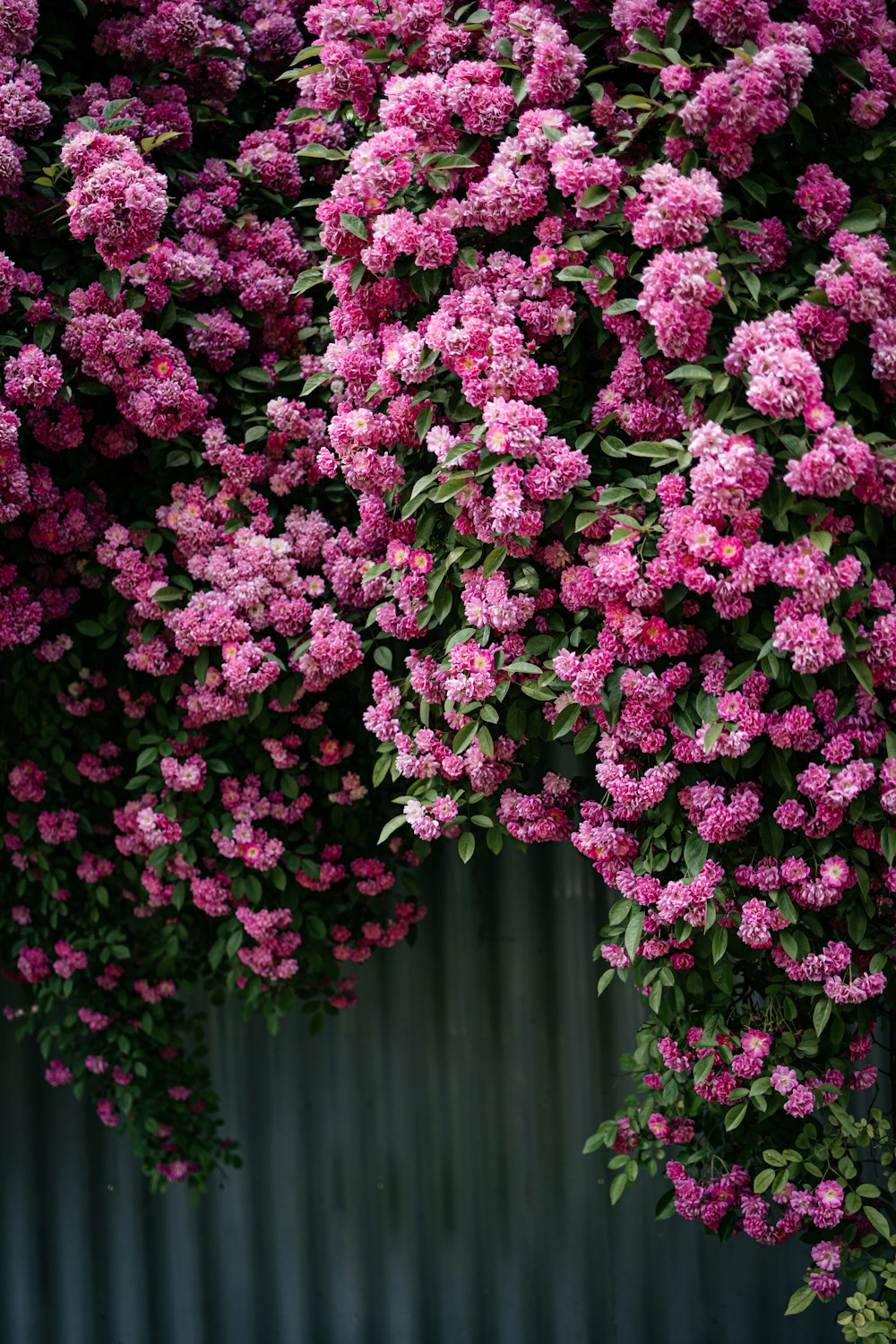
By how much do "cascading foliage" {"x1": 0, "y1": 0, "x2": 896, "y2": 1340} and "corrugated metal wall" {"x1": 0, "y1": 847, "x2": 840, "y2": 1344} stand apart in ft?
2.16

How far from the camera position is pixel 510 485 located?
169cm

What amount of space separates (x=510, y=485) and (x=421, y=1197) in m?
2.12

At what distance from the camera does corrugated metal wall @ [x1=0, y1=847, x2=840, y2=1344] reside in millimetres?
2916

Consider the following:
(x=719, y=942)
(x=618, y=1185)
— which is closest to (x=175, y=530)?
(x=719, y=942)

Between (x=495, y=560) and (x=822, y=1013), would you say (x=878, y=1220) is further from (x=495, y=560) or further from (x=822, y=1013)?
(x=495, y=560)

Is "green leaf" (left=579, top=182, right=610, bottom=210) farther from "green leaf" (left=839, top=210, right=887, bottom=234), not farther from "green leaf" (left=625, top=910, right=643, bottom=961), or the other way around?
"green leaf" (left=625, top=910, right=643, bottom=961)

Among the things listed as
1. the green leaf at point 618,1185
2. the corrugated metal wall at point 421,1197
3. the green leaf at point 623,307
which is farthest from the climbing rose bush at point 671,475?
the corrugated metal wall at point 421,1197

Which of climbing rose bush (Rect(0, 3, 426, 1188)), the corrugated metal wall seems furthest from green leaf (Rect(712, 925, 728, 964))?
the corrugated metal wall

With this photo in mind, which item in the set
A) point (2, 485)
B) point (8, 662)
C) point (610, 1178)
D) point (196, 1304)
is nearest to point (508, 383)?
point (2, 485)

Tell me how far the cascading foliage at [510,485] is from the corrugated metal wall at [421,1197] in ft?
2.16

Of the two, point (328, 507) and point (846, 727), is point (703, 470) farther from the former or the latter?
point (328, 507)

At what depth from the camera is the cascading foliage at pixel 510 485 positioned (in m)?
1.64

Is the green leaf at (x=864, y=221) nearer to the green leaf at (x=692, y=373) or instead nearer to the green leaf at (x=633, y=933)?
the green leaf at (x=692, y=373)

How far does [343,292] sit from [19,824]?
136 centimetres
